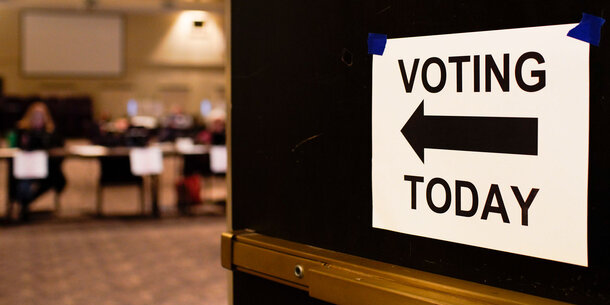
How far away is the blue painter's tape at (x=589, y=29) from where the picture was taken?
3.12ft

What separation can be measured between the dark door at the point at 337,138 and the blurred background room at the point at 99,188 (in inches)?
10.9

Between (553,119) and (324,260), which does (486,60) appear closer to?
(553,119)

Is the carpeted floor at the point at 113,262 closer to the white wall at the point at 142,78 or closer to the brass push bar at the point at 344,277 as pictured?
the brass push bar at the point at 344,277

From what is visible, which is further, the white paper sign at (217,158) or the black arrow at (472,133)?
the white paper sign at (217,158)

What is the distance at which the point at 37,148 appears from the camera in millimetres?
7691

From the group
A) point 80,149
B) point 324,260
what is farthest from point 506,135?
point 80,149

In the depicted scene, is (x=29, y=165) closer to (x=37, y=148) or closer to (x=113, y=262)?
(x=37, y=148)

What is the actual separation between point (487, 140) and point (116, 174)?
7917mm

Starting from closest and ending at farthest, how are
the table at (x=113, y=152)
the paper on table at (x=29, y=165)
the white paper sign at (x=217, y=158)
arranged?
the paper on table at (x=29, y=165) < the table at (x=113, y=152) < the white paper sign at (x=217, y=158)

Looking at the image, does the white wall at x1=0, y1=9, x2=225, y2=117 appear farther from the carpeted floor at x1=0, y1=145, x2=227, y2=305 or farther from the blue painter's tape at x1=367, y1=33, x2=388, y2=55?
the blue painter's tape at x1=367, y1=33, x2=388, y2=55

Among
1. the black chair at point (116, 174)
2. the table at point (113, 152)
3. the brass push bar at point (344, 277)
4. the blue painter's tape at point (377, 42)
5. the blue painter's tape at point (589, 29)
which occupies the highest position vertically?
the blue painter's tape at point (377, 42)

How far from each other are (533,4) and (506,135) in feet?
0.67

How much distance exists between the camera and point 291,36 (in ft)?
4.85

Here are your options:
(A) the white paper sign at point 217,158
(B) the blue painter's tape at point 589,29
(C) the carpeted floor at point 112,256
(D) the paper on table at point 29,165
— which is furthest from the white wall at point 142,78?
(B) the blue painter's tape at point 589,29
